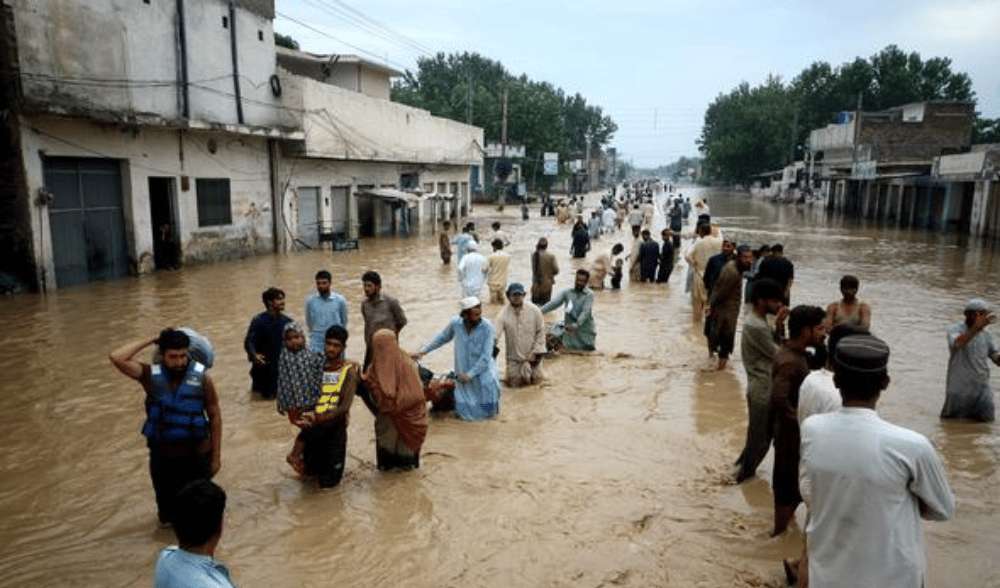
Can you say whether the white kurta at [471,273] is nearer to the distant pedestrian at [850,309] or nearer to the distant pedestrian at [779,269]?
the distant pedestrian at [779,269]

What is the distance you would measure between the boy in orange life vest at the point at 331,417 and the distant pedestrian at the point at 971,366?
5.37 meters

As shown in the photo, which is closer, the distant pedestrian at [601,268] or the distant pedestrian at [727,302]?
the distant pedestrian at [727,302]

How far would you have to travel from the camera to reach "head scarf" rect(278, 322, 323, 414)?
538cm

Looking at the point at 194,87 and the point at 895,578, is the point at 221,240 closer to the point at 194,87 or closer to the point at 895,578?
the point at 194,87

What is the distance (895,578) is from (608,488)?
3.06 metres

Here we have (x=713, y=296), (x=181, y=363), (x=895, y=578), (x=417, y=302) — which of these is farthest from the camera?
(x=417, y=302)

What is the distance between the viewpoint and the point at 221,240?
19.3 m

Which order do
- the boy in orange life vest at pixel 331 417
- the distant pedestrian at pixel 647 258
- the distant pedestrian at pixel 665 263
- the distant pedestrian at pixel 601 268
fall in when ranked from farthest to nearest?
the distant pedestrian at pixel 647 258 < the distant pedestrian at pixel 665 263 < the distant pedestrian at pixel 601 268 < the boy in orange life vest at pixel 331 417

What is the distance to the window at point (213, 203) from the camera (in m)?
18.6

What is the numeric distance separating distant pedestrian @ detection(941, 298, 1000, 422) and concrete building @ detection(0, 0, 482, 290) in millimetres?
14622

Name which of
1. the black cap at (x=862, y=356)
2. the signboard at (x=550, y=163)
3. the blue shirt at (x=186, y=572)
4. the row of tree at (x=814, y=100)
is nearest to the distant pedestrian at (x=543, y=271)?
the black cap at (x=862, y=356)

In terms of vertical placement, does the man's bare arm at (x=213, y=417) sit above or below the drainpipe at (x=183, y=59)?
below

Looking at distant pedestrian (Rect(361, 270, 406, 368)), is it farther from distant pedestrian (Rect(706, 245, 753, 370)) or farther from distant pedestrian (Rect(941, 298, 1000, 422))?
distant pedestrian (Rect(941, 298, 1000, 422))

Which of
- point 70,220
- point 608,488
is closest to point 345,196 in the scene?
point 70,220
